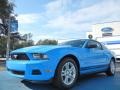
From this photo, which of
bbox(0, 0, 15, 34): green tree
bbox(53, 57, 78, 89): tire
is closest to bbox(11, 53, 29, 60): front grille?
bbox(53, 57, 78, 89): tire

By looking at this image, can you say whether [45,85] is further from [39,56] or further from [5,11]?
[5,11]

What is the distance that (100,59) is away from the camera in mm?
7570

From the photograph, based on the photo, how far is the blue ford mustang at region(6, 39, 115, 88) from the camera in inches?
222

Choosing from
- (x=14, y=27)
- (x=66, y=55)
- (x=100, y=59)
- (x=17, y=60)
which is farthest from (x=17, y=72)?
(x=14, y=27)

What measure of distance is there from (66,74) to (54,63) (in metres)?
0.56

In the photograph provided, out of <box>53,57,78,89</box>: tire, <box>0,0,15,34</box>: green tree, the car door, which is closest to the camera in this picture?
<box>53,57,78,89</box>: tire

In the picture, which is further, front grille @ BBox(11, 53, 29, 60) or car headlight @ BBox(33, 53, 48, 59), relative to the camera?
front grille @ BBox(11, 53, 29, 60)

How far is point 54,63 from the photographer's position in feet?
18.8

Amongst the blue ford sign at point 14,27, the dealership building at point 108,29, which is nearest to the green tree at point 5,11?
the blue ford sign at point 14,27

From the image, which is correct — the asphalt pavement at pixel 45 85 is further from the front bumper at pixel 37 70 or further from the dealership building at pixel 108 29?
the dealership building at pixel 108 29

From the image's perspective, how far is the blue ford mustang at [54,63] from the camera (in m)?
5.64

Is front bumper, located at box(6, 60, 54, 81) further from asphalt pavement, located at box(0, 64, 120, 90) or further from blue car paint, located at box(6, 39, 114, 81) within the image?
asphalt pavement, located at box(0, 64, 120, 90)

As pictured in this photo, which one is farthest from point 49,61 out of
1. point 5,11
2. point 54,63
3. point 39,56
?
point 5,11

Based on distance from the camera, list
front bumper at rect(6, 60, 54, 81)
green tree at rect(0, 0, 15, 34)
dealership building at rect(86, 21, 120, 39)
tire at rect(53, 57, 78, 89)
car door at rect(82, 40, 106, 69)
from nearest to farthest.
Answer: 1. front bumper at rect(6, 60, 54, 81)
2. tire at rect(53, 57, 78, 89)
3. car door at rect(82, 40, 106, 69)
4. green tree at rect(0, 0, 15, 34)
5. dealership building at rect(86, 21, 120, 39)
